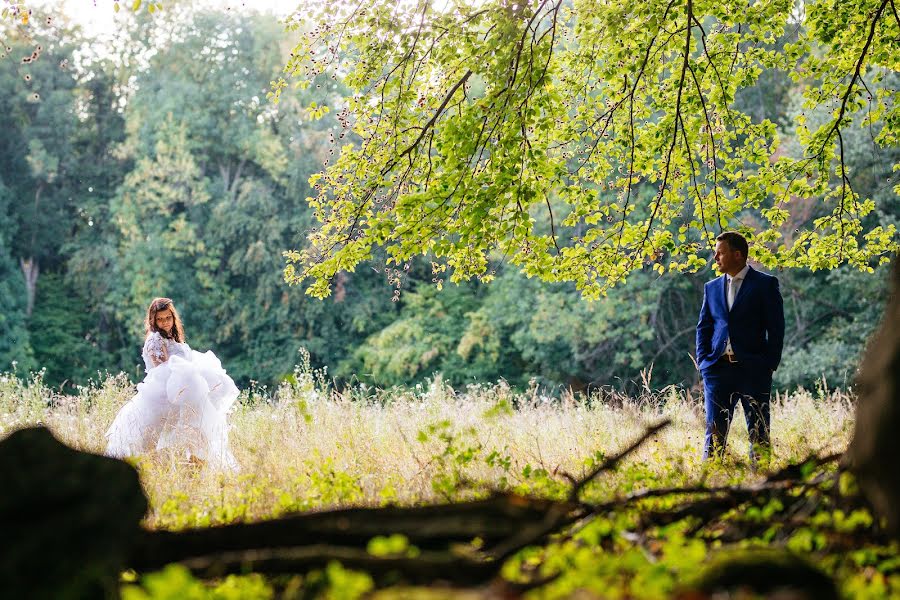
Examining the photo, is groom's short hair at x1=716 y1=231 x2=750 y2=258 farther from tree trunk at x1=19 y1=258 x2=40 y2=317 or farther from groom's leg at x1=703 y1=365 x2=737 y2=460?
tree trunk at x1=19 y1=258 x2=40 y2=317

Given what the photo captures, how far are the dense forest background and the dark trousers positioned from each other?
1927 cm

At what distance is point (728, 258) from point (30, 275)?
1197 inches

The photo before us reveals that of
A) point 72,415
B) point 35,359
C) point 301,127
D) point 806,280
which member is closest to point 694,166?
point 72,415

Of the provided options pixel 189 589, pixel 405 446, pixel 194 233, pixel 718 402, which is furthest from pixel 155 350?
pixel 194 233

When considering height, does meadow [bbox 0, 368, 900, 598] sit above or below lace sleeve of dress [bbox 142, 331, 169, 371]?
below

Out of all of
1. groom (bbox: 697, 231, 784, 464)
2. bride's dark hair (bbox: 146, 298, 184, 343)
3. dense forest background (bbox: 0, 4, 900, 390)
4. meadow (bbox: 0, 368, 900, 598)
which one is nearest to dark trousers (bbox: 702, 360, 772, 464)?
groom (bbox: 697, 231, 784, 464)

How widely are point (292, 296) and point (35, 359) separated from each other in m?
9.12

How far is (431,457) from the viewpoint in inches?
232

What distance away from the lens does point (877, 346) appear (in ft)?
9.99

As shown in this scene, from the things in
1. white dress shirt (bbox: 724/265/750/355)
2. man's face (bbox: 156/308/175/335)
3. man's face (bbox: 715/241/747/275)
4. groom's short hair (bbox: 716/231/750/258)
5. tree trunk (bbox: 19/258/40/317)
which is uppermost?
tree trunk (bbox: 19/258/40/317)

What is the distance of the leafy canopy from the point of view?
653cm

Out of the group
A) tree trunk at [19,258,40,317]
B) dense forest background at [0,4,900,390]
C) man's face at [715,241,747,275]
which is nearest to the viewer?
man's face at [715,241,747,275]

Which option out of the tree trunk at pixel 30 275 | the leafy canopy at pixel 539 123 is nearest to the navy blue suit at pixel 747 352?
the leafy canopy at pixel 539 123

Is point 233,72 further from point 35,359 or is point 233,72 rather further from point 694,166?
point 694,166
